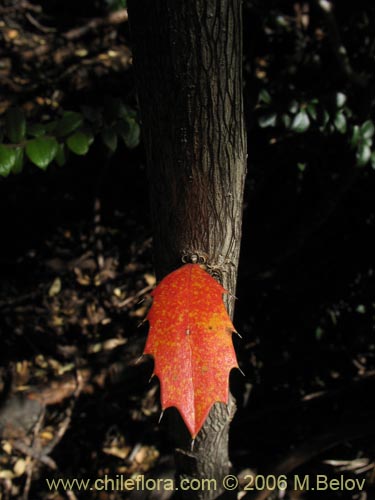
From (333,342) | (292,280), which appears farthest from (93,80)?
(333,342)

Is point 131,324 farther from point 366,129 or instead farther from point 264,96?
point 366,129

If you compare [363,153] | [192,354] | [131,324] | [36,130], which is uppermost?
[36,130]

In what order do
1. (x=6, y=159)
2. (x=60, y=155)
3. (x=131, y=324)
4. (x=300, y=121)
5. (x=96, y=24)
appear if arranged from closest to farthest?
(x=6, y=159) → (x=60, y=155) → (x=300, y=121) → (x=131, y=324) → (x=96, y=24)

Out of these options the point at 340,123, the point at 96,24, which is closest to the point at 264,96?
the point at 340,123

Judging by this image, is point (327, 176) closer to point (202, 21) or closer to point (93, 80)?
point (202, 21)

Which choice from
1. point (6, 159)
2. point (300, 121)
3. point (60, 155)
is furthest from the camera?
point (300, 121)

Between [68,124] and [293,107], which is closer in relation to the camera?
[68,124]

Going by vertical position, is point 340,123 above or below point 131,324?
above

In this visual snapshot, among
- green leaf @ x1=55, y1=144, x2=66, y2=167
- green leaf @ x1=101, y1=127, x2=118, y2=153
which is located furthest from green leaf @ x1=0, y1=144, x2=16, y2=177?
green leaf @ x1=101, y1=127, x2=118, y2=153
